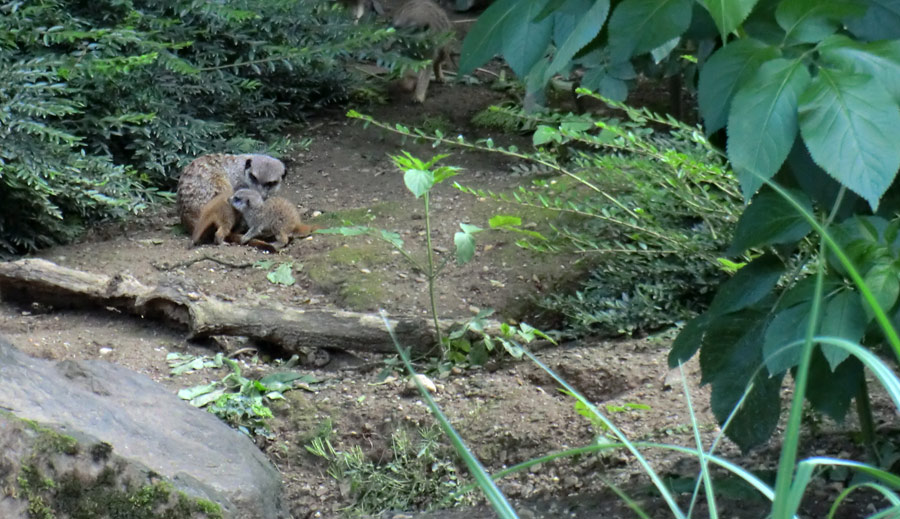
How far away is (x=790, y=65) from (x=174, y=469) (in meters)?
2.03

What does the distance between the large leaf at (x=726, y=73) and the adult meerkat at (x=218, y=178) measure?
5.02m

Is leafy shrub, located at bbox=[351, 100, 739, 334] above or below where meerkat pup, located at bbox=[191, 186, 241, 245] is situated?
above

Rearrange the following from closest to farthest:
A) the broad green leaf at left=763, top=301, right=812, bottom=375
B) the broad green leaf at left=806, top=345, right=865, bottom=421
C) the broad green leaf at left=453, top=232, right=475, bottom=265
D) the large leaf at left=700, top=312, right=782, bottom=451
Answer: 1. the broad green leaf at left=763, top=301, right=812, bottom=375
2. the broad green leaf at left=806, top=345, right=865, bottom=421
3. the large leaf at left=700, top=312, right=782, bottom=451
4. the broad green leaf at left=453, top=232, right=475, bottom=265

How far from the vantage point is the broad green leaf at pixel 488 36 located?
174cm

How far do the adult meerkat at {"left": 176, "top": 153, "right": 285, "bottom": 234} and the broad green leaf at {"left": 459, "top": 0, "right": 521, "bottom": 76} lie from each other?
15.6ft

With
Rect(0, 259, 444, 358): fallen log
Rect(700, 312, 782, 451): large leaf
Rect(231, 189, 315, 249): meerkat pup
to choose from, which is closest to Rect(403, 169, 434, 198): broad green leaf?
Rect(0, 259, 444, 358): fallen log

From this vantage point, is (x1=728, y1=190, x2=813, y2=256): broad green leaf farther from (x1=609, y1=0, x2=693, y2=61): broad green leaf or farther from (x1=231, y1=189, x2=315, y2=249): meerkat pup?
(x1=231, y1=189, x2=315, y2=249): meerkat pup

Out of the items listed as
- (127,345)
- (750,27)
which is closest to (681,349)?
(750,27)

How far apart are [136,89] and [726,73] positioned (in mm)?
5917

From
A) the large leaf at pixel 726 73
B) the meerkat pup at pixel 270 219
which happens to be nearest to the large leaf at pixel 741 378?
the large leaf at pixel 726 73

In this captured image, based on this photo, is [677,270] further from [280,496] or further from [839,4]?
[839,4]

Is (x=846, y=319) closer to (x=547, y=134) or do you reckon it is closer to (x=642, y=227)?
(x=547, y=134)

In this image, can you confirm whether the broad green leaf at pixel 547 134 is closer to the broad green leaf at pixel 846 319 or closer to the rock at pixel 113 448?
the rock at pixel 113 448

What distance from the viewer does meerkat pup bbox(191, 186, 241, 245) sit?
19.9ft
